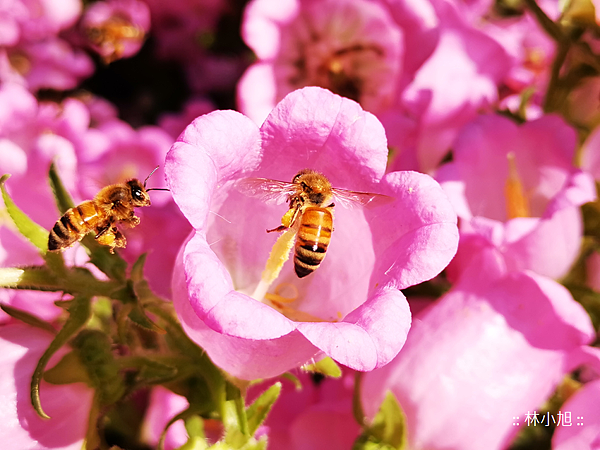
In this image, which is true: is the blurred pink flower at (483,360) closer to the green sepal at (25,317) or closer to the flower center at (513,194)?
the flower center at (513,194)

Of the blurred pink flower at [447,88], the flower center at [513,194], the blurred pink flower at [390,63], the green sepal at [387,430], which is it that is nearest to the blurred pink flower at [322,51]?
the blurred pink flower at [390,63]

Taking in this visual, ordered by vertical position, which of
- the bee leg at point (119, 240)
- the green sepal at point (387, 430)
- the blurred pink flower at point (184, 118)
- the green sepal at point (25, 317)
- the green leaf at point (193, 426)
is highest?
the bee leg at point (119, 240)

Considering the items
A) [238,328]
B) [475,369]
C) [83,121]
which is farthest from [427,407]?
[83,121]

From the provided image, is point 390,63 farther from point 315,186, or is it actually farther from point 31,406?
point 31,406

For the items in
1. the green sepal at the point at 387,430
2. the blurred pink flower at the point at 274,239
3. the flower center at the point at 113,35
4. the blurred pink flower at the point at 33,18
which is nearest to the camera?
the blurred pink flower at the point at 274,239

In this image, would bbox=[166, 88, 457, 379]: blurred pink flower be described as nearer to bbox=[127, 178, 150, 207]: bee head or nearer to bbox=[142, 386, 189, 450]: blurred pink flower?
bbox=[127, 178, 150, 207]: bee head

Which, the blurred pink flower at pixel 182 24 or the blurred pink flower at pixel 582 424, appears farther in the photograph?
the blurred pink flower at pixel 182 24
